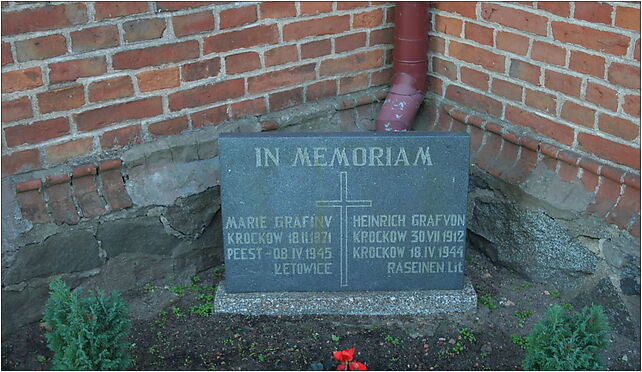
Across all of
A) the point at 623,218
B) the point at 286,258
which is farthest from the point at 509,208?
the point at 286,258

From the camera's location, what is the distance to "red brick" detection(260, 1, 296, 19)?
11.7 feet

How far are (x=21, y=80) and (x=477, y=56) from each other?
6.67 feet

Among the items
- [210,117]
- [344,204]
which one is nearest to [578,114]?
[344,204]

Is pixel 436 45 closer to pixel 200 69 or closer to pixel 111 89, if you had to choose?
pixel 200 69

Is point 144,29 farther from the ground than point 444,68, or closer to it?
farther from the ground

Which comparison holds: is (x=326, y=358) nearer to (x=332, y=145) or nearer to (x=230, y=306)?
(x=230, y=306)

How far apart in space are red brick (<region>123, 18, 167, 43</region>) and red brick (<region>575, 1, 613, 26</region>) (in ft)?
5.66

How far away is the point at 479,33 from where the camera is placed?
3682mm

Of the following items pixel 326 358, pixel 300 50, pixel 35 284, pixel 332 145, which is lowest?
pixel 326 358

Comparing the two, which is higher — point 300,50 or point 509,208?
point 300,50

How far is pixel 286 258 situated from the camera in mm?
3502

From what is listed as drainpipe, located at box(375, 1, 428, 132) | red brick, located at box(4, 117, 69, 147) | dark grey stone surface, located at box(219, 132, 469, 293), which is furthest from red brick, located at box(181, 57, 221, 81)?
drainpipe, located at box(375, 1, 428, 132)

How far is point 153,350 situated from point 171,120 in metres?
1.00

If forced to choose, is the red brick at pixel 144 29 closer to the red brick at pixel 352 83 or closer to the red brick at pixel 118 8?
the red brick at pixel 118 8
